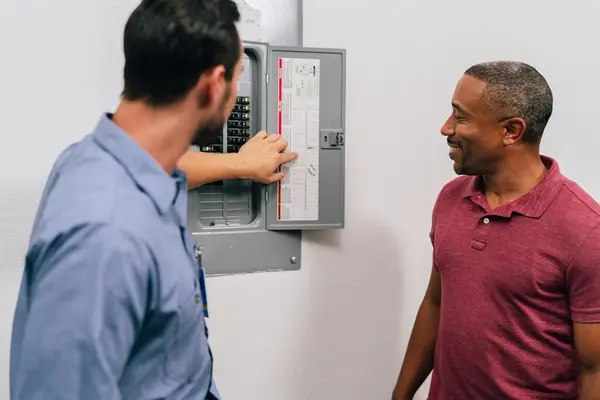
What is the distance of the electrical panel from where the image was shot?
3.83 feet

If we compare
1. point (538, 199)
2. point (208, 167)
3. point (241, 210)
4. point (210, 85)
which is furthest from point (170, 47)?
point (538, 199)

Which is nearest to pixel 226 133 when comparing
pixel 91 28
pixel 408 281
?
pixel 91 28

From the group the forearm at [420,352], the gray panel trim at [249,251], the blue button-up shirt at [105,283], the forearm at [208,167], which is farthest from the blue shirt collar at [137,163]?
the forearm at [420,352]

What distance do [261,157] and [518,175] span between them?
0.52 meters

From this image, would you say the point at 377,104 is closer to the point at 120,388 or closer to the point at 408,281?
the point at 408,281

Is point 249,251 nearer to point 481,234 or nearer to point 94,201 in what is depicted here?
point 481,234

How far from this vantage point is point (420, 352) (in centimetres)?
120

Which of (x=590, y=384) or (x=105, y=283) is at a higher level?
(x=105, y=283)

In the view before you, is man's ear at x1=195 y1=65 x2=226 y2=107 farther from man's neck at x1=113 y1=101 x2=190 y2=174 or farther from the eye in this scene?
the eye

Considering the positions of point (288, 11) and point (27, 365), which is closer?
point (27, 365)

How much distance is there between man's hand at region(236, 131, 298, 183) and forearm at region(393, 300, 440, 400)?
45 centimetres

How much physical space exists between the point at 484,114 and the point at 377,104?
13.4 inches

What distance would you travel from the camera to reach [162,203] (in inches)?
26.0

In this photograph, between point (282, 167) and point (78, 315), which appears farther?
point (282, 167)
